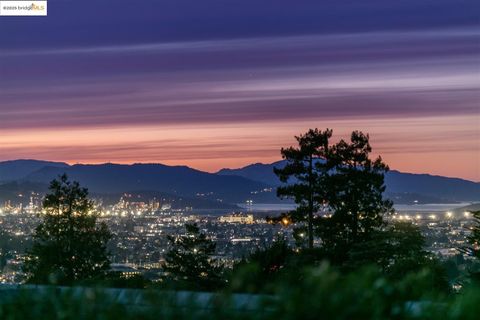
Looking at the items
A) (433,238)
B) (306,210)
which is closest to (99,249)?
(306,210)

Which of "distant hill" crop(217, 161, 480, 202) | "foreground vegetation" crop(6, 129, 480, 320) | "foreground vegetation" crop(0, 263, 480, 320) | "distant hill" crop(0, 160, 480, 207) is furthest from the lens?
"distant hill" crop(0, 160, 480, 207)

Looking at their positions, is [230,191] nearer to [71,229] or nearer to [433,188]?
[433,188]

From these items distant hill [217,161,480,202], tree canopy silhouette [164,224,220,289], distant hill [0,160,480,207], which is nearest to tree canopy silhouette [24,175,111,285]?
tree canopy silhouette [164,224,220,289]

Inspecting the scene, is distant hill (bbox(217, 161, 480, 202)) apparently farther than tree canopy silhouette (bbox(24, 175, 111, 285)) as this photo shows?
Yes

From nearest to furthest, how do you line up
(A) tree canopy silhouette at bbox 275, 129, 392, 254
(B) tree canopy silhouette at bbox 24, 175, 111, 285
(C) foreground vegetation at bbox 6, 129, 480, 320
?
(C) foreground vegetation at bbox 6, 129, 480, 320, (A) tree canopy silhouette at bbox 275, 129, 392, 254, (B) tree canopy silhouette at bbox 24, 175, 111, 285

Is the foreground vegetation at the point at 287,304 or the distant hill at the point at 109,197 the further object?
the distant hill at the point at 109,197

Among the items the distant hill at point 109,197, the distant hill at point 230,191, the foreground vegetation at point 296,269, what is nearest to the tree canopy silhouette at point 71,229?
the foreground vegetation at point 296,269

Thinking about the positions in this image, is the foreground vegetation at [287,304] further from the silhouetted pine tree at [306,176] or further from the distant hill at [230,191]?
the distant hill at [230,191]

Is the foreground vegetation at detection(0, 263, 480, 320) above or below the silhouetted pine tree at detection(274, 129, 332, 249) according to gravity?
below

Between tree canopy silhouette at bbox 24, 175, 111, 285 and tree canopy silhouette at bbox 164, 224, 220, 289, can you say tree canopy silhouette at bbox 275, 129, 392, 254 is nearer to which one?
tree canopy silhouette at bbox 164, 224, 220, 289

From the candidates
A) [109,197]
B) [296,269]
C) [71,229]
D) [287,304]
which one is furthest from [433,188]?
[287,304]

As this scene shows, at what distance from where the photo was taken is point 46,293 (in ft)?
17.6

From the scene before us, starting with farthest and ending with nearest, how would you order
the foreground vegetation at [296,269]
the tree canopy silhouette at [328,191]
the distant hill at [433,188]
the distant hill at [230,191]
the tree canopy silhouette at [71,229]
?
the distant hill at [230,191]
the distant hill at [433,188]
the tree canopy silhouette at [71,229]
the tree canopy silhouette at [328,191]
the foreground vegetation at [296,269]

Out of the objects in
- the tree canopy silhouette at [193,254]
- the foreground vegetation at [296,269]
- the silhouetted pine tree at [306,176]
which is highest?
the silhouetted pine tree at [306,176]
